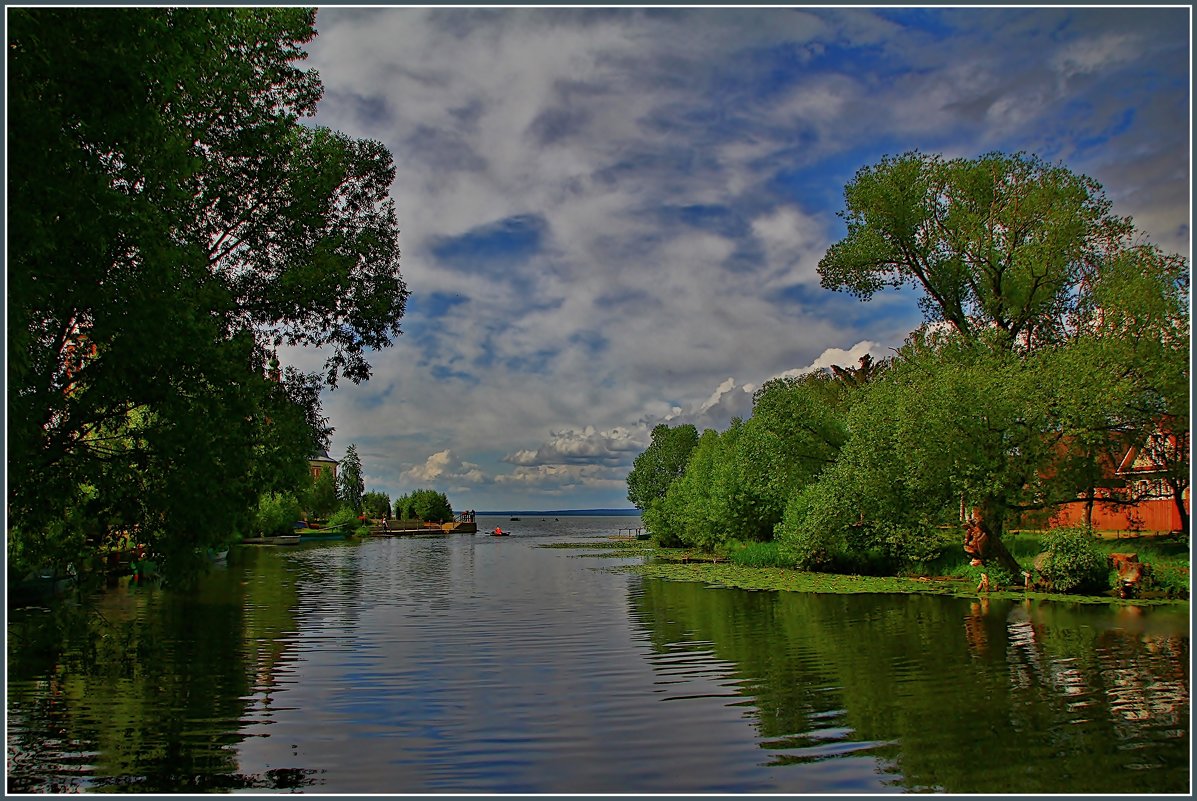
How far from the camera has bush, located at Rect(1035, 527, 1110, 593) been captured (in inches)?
1046

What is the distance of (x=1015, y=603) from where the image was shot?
2553 centimetres

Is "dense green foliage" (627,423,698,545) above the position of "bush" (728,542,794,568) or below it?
above

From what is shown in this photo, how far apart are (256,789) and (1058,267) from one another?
33176 millimetres

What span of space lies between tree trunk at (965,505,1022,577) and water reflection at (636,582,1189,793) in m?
6.72

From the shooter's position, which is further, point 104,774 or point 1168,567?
point 1168,567

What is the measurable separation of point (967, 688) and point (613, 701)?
5616mm

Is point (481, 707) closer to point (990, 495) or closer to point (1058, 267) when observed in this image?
point (990, 495)

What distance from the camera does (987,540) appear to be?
31.9 meters

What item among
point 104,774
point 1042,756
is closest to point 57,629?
point 104,774

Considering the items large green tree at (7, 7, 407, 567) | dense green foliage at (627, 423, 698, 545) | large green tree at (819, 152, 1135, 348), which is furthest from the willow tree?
dense green foliage at (627, 423, 698, 545)

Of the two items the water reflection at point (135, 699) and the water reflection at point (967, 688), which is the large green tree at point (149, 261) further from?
the water reflection at point (967, 688)

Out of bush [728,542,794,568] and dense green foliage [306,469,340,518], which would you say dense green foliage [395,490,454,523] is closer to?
dense green foliage [306,469,340,518]

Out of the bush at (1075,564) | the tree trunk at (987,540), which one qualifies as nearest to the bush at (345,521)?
the tree trunk at (987,540)

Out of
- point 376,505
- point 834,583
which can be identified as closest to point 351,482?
point 376,505
